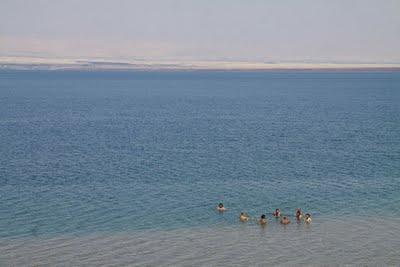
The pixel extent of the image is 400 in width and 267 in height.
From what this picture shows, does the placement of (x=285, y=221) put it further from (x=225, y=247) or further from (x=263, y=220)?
(x=225, y=247)

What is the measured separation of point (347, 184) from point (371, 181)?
2487mm

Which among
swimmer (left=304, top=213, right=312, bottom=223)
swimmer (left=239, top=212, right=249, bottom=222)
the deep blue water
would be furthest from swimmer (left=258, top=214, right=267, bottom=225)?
swimmer (left=304, top=213, right=312, bottom=223)

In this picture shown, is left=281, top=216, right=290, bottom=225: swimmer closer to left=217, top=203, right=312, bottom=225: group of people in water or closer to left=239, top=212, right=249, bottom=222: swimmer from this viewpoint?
left=217, top=203, right=312, bottom=225: group of people in water

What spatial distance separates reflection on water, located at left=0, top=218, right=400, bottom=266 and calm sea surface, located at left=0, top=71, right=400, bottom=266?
120mm

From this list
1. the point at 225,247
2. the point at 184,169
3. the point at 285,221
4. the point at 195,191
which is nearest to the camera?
the point at 225,247

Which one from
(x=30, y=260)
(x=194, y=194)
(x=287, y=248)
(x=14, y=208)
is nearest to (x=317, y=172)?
(x=194, y=194)

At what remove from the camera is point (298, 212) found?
45.3 meters

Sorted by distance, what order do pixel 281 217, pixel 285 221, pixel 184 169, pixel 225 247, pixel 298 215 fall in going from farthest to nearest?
pixel 184 169, pixel 281 217, pixel 298 215, pixel 285 221, pixel 225 247

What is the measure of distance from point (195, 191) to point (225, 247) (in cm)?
1423

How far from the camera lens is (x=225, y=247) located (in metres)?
39.3

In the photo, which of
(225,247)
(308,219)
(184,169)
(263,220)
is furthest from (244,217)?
(184,169)

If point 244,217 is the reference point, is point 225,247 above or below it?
below

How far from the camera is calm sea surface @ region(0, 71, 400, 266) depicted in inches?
1523

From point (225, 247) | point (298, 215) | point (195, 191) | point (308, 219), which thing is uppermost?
point (298, 215)
